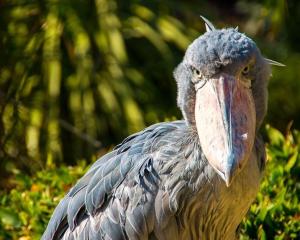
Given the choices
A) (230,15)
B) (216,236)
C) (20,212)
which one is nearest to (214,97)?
(216,236)

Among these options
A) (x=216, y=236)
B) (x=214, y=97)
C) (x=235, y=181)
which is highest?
(x=214, y=97)

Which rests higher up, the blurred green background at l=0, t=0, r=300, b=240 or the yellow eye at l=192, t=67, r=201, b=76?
the yellow eye at l=192, t=67, r=201, b=76

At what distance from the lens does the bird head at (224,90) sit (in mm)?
3717

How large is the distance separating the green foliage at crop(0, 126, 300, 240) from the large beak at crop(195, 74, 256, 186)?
1.19m

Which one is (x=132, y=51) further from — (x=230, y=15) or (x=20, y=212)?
(x=20, y=212)

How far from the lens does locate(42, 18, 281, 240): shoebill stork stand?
3779 mm

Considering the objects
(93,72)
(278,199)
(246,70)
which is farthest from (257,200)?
(93,72)

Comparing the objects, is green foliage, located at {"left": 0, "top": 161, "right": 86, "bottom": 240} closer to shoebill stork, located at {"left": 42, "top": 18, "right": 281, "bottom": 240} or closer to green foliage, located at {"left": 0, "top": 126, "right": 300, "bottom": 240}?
green foliage, located at {"left": 0, "top": 126, "right": 300, "bottom": 240}

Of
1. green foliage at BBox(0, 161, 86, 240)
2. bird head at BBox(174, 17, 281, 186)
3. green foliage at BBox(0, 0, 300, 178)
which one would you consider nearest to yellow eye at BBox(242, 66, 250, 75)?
bird head at BBox(174, 17, 281, 186)

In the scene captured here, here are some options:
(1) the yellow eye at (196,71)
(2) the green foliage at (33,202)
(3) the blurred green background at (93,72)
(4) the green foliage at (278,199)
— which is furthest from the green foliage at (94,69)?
(1) the yellow eye at (196,71)

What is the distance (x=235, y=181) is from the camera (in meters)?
4.02

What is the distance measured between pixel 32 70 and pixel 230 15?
171 inches

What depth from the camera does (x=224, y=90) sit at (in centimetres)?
379

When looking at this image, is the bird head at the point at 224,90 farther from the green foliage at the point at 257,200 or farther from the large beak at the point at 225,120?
the green foliage at the point at 257,200
